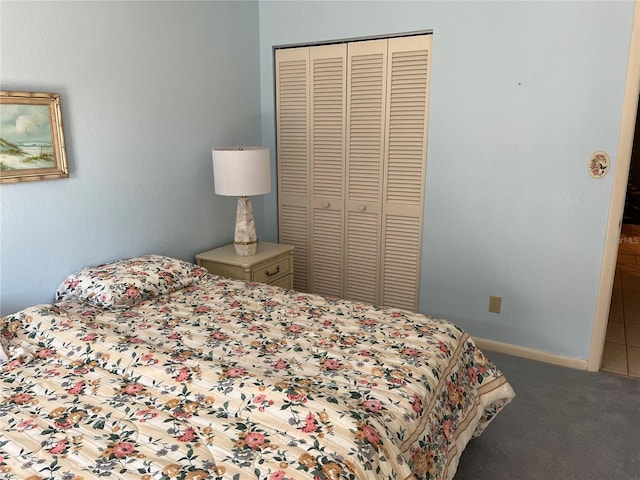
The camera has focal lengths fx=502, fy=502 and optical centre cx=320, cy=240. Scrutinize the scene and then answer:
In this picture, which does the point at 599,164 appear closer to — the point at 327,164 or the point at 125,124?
the point at 327,164

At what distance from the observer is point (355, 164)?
3297 millimetres

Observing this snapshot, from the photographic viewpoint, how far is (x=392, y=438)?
136cm

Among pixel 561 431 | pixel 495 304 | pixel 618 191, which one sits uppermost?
pixel 618 191

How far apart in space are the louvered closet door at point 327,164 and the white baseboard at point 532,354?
3.40ft

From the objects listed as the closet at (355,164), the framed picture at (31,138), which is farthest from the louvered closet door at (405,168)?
the framed picture at (31,138)

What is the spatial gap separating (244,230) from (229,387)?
164cm

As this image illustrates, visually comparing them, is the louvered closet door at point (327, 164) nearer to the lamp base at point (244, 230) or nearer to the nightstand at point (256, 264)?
the nightstand at point (256, 264)

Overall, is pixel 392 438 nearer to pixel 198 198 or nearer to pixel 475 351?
pixel 475 351

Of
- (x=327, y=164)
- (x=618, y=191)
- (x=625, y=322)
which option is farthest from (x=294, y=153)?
(x=625, y=322)

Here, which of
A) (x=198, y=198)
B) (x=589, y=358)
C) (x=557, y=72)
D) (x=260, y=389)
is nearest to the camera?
(x=260, y=389)

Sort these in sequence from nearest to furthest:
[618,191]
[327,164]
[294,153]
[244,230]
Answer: [618,191] → [244,230] → [327,164] → [294,153]

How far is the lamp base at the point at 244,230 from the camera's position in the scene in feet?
9.96

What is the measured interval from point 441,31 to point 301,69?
0.96m

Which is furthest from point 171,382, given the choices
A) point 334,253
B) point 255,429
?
point 334,253
